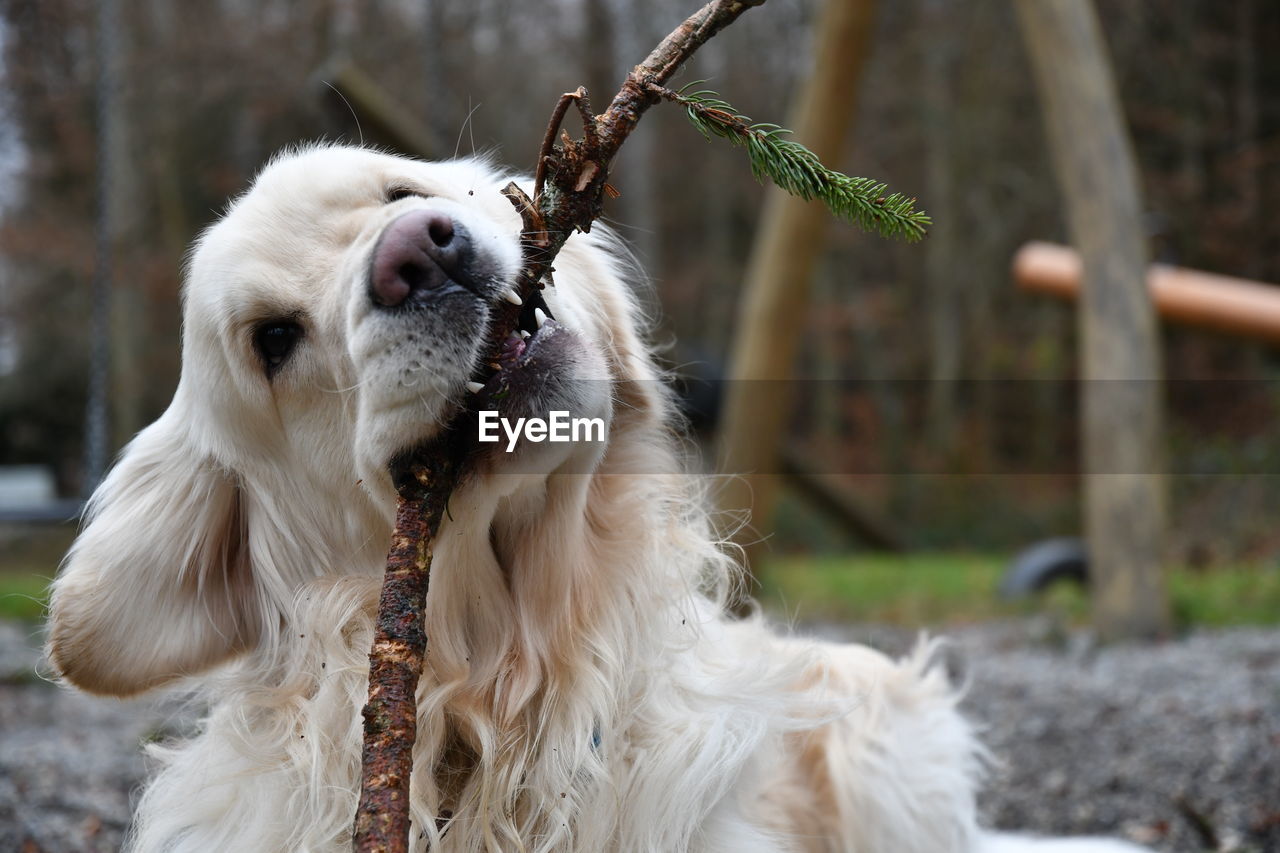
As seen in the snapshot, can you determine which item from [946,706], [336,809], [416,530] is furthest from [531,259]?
[946,706]

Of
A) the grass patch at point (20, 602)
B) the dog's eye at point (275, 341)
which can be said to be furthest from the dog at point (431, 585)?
the grass patch at point (20, 602)

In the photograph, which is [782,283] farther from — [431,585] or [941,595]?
[431,585]

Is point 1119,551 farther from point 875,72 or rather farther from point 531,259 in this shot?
point 875,72

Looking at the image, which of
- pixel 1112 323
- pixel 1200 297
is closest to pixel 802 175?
pixel 1112 323

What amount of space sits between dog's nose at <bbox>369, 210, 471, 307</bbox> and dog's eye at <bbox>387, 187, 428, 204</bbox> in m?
0.44

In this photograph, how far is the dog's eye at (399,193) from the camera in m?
2.24

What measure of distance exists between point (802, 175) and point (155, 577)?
1.55m

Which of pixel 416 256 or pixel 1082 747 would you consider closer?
pixel 416 256

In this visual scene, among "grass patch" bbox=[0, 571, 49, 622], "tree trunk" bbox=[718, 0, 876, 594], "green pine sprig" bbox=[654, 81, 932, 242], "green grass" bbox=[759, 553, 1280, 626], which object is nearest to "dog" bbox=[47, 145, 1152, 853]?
"green pine sprig" bbox=[654, 81, 932, 242]

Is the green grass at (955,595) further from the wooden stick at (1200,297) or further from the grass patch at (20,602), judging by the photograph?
the grass patch at (20,602)

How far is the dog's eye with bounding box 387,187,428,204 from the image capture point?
2242 mm

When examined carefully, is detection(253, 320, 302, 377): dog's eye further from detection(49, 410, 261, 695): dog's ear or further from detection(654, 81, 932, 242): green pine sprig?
detection(654, 81, 932, 242): green pine sprig

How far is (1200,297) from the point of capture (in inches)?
260

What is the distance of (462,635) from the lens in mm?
2234
